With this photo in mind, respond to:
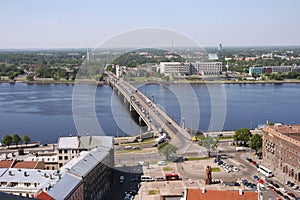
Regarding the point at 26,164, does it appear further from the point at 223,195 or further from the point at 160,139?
the point at 160,139

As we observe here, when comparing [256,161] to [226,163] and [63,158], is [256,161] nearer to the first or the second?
[226,163]

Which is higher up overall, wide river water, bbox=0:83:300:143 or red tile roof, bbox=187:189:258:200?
red tile roof, bbox=187:189:258:200

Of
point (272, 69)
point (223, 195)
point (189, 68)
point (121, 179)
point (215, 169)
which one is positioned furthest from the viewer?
point (272, 69)

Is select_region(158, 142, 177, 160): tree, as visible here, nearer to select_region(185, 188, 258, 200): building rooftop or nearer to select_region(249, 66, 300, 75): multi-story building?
select_region(185, 188, 258, 200): building rooftop

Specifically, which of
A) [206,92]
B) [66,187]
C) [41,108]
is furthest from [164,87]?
[66,187]

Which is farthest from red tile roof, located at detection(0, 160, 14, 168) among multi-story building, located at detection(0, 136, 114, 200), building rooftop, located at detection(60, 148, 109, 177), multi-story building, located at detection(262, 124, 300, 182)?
multi-story building, located at detection(262, 124, 300, 182)

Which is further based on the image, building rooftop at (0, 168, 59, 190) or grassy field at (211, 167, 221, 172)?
grassy field at (211, 167, 221, 172)

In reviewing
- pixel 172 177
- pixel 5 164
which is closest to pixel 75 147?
pixel 5 164
